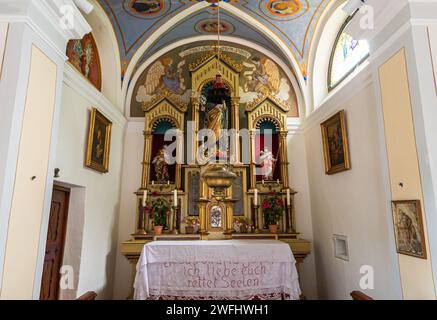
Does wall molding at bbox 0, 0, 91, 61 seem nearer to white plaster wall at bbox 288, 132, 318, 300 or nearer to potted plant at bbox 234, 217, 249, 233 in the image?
potted plant at bbox 234, 217, 249, 233

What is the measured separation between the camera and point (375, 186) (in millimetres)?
3758

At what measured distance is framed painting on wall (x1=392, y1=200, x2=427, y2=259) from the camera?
264 centimetres

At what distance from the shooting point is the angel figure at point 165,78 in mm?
6477

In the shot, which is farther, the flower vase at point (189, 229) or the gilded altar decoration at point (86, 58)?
the flower vase at point (189, 229)

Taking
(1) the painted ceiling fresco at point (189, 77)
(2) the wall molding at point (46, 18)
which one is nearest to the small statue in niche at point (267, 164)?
(1) the painted ceiling fresco at point (189, 77)

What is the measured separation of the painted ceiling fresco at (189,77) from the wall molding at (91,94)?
696mm

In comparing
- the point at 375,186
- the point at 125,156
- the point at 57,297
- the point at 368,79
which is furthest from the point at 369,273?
the point at 125,156

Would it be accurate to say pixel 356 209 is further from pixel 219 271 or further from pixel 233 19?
pixel 233 19

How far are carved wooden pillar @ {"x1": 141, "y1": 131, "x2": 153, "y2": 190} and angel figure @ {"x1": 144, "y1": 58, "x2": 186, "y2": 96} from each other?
43.9 inches

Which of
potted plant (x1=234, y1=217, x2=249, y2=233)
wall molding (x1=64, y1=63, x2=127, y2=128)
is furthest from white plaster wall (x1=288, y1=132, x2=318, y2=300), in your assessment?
wall molding (x1=64, y1=63, x2=127, y2=128)

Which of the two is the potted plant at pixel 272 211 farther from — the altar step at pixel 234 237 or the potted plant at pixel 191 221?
the potted plant at pixel 191 221

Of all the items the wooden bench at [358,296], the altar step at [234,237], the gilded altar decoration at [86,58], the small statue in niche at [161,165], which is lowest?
the wooden bench at [358,296]
